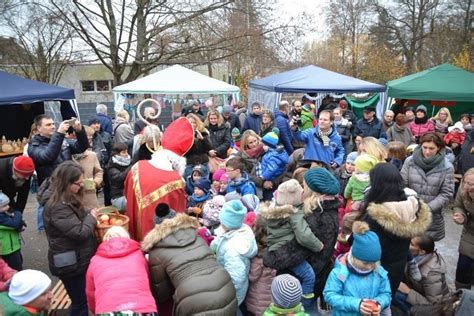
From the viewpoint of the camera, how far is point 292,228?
111 inches

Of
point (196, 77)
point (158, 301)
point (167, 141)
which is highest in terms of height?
point (196, 77)

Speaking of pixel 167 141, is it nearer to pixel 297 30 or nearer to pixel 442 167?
pixel 442 167

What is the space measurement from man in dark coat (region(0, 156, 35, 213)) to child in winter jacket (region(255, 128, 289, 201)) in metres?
2.54

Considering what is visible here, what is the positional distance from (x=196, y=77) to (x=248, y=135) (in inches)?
244

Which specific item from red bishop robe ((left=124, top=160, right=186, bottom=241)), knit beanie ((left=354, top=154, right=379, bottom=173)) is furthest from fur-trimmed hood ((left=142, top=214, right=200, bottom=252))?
knit beanie ((left=354, top=154, right=379, bottom=173))

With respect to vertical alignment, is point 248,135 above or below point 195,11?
below

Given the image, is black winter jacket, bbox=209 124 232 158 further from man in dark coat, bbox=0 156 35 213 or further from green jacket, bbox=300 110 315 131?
man in dark coat, bbox=0 156 35 213

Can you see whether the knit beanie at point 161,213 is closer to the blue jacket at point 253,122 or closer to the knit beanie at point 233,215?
the knit beanie at point 233,215

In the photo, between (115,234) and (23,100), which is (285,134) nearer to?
(23,100)

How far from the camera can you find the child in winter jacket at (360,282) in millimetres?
2463

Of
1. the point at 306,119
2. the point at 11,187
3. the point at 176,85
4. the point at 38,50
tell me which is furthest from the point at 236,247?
the point at 38,50

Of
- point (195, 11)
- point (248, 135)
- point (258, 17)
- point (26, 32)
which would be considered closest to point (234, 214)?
point (248, 135)

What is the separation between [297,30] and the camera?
17391 millimetres

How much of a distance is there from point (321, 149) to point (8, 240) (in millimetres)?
3648
